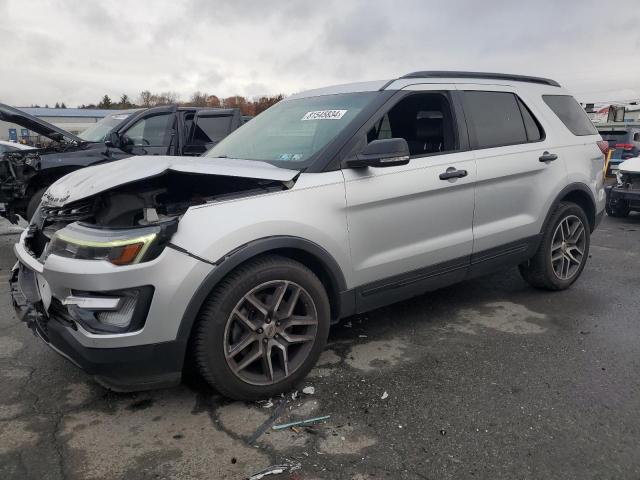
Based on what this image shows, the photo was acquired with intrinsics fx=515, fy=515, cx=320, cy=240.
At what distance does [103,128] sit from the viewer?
885cm

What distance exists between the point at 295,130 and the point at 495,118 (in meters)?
1.66

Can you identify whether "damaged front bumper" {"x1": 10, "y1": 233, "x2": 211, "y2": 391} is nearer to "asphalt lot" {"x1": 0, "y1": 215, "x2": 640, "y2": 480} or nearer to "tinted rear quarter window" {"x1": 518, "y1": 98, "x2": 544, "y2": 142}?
"asphalt lot" {"x1": 0, "y1": 215, "x2": 640, "y2": 480}

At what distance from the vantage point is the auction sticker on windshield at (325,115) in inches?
138

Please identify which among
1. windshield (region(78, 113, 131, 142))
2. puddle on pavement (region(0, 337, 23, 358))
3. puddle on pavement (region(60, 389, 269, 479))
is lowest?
puddle on pavement (region(60, 389, 269, 479))

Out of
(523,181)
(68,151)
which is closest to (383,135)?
(523,181)

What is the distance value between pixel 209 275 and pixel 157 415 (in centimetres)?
90

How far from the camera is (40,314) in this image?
278 centimetres

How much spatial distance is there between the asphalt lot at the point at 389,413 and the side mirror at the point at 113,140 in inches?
164

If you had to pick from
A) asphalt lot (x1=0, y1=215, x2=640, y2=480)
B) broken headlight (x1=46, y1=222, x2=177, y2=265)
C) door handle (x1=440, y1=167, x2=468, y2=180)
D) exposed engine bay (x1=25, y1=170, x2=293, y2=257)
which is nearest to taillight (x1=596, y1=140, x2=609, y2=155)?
asphalt lot (x1=0, y1=215, x2=640, y2=480)

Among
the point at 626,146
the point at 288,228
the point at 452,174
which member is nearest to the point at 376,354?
the point at 288,228

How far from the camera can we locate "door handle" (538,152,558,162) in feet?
14.3

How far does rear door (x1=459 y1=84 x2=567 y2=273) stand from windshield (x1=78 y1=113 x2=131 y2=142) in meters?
6.38

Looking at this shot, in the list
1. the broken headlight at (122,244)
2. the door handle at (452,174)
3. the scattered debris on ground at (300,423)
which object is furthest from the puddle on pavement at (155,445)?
the door handle at (452,174)

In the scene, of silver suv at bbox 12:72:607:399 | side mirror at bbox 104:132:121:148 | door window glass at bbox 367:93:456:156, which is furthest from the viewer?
side mirror at bbox 104:132:121:148
